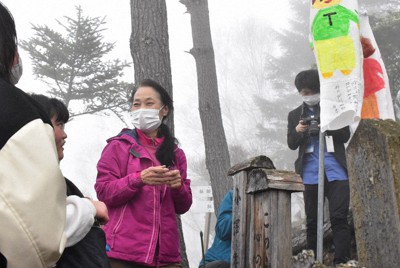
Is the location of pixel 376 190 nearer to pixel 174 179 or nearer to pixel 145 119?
pixel 174 179

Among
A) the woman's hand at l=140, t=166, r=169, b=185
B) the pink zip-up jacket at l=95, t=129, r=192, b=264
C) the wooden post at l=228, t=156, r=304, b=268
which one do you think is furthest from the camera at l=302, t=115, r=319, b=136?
the woman's hand at l=140, t=166, r=169, b=185

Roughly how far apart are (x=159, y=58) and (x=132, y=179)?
2.52 meters

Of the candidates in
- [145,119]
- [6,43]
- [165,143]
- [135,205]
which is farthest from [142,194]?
[6,43]

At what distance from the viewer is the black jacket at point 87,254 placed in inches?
59.9

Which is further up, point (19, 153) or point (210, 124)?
point (210, 124)

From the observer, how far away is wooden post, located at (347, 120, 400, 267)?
96.3 inches

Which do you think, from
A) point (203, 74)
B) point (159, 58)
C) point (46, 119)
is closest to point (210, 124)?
point (203, 74)

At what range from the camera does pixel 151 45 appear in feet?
16.7

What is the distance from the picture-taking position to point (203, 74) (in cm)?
792

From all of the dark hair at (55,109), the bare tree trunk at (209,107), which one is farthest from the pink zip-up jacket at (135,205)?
the bare tree trunk at (209,107)

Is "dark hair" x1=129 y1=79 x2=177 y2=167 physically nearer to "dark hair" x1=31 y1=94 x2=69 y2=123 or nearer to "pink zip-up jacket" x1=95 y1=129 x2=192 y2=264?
"pink zip-up jacket" x1=95 y1=129 x2=192 y2=264

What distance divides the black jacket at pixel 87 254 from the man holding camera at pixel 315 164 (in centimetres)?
283

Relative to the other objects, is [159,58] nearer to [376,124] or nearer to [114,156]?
[114,156]

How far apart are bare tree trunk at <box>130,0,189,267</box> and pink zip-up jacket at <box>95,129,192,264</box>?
5.95 feet
